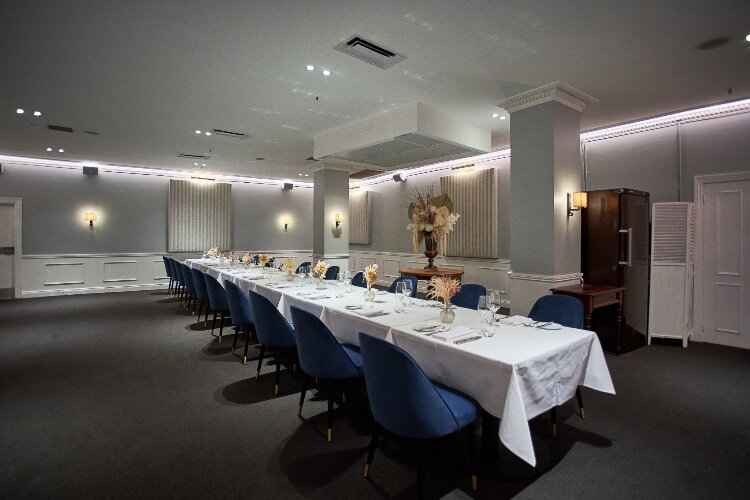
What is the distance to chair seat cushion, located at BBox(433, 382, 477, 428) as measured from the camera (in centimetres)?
207

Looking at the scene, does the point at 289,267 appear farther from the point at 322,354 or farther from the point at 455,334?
the point at 455,334

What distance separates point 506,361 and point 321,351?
4.16 ft

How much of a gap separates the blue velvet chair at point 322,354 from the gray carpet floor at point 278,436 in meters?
0.48

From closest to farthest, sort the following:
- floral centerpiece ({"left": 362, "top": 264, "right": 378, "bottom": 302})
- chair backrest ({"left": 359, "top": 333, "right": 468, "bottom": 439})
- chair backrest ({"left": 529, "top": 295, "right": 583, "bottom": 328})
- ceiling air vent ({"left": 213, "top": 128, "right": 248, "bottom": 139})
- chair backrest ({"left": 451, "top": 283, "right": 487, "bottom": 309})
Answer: chair backrest ({"left": 359, "top": 333, "right": 468, "bottom": 439}) → chair backrest ({"left": 529, "top": 295, "right": 583, "bottom": 328}) → floral centerpiece ({"left": 362, "top": 264, "right": 378, "bottom": 302}) → chair backrest ({"left": 451, "top": 283, "right": 487, "bottom": 309}) → ceiling air vent ({"left": 213, "top": 128, "right": 248, "bottom": 139})

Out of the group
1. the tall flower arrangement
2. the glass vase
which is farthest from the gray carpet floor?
the tall flower arrangement

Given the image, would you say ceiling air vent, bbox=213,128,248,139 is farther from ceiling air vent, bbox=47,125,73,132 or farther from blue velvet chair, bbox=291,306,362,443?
blue velvet chair, bbox=291,306,362,443

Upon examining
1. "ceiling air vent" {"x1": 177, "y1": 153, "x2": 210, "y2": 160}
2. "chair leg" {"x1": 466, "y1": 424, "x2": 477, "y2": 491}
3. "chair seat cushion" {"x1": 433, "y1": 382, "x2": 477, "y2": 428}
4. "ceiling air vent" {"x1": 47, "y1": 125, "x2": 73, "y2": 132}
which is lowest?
"chair leg" {"x1": 466, "y1": 424, "x2": 477, "y2": 491}

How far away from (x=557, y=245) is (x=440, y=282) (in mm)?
2495

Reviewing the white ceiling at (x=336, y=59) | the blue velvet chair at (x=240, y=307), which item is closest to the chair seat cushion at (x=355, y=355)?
the blue velvet chair at (x=240, y=307)

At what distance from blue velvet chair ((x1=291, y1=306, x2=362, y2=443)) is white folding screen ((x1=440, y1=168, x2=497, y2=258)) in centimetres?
590

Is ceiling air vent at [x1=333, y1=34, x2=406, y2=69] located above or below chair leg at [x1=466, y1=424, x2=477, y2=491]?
above

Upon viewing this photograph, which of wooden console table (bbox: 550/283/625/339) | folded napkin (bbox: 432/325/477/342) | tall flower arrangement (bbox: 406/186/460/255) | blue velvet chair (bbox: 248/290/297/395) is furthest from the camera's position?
tall flower arrangement (bbox: 406/186/460/255)

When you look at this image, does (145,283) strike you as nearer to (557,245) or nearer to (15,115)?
(15,115)

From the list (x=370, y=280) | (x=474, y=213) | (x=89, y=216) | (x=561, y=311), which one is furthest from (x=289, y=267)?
(x=89, y=216)
